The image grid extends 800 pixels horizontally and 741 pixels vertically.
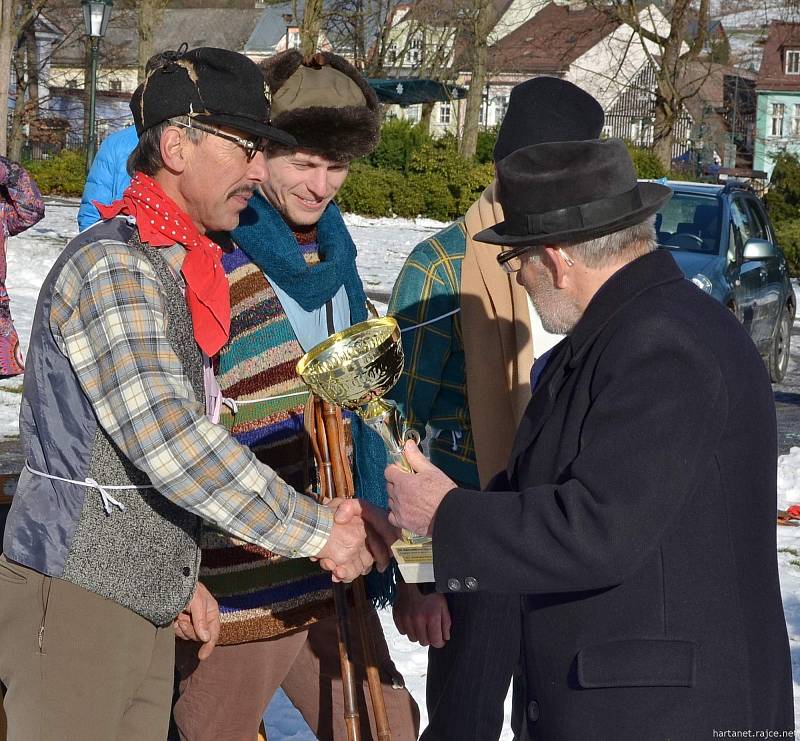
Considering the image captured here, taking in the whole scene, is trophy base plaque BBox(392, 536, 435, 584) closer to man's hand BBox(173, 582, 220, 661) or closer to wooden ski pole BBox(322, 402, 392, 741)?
wooden ski pole BBox(322, 402, 392, 741)

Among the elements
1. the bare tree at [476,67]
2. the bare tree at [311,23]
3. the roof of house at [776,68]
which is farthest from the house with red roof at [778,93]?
the bare tree at [311,23]

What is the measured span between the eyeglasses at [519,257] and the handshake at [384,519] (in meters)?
0.43

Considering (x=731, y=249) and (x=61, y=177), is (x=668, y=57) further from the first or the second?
(x=731, y=249)

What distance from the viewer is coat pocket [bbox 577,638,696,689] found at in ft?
7.05

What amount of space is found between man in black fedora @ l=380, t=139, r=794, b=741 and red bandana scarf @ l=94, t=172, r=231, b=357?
63 centimetres

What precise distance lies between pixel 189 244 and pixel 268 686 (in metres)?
1.24

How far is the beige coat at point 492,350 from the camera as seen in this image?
11.0ft

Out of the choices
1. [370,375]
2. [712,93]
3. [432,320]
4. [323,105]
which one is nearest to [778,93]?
Result: [712,93]

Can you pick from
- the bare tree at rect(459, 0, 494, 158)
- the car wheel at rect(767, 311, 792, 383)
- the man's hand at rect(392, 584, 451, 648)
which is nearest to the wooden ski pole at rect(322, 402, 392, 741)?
the man's hand at rect(392, 584, 451, 648)

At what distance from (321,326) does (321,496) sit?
0.47 meters

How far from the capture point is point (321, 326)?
10.3ft

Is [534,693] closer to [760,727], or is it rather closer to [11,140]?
[760,727]

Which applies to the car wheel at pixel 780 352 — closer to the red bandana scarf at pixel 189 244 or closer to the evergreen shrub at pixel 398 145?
the red bandana scarf at pixel 189 244

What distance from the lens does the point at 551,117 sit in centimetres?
296
